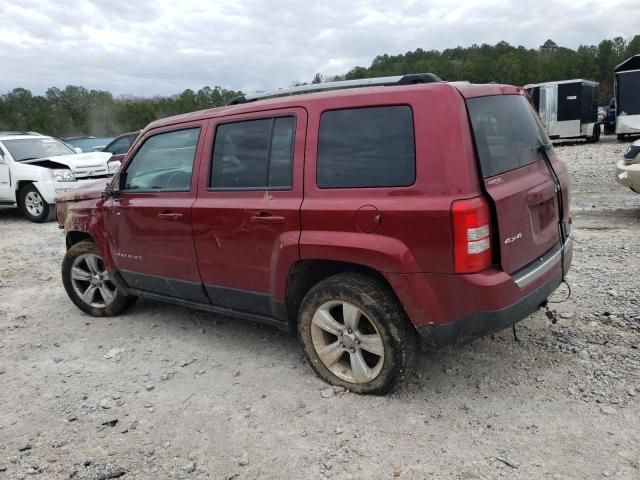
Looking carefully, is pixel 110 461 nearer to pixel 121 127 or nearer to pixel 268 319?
pixel 268 319

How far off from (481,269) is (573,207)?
6674 mm

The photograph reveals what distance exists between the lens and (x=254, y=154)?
3.52 meters

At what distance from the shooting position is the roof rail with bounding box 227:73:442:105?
310 centimetres

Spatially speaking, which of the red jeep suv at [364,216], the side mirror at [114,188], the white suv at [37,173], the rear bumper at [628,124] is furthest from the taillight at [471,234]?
the rear bumper at [628,124]

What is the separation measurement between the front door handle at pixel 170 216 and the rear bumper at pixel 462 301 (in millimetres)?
1780

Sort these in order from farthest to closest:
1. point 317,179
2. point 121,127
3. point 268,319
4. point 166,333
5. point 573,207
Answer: point 121,127 < point 573,207 < point 166,333 < point 268,319 < point 317,179

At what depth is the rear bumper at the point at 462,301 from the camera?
2.73 meters

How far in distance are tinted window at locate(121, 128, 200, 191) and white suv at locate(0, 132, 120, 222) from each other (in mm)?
6398

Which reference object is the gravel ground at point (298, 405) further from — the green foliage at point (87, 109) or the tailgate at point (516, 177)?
the green foliage at point (87, 109)

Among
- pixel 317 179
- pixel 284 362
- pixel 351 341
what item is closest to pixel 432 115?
pixel 317 179

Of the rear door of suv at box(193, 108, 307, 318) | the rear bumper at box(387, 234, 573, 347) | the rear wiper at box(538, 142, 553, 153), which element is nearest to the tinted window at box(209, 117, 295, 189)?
the rear door of suv at box(193, 108, 307, 318)

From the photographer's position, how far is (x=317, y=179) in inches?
124

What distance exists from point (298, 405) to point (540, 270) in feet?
5.48

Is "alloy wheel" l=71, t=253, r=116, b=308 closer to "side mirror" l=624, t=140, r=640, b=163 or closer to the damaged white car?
the damaged white car
